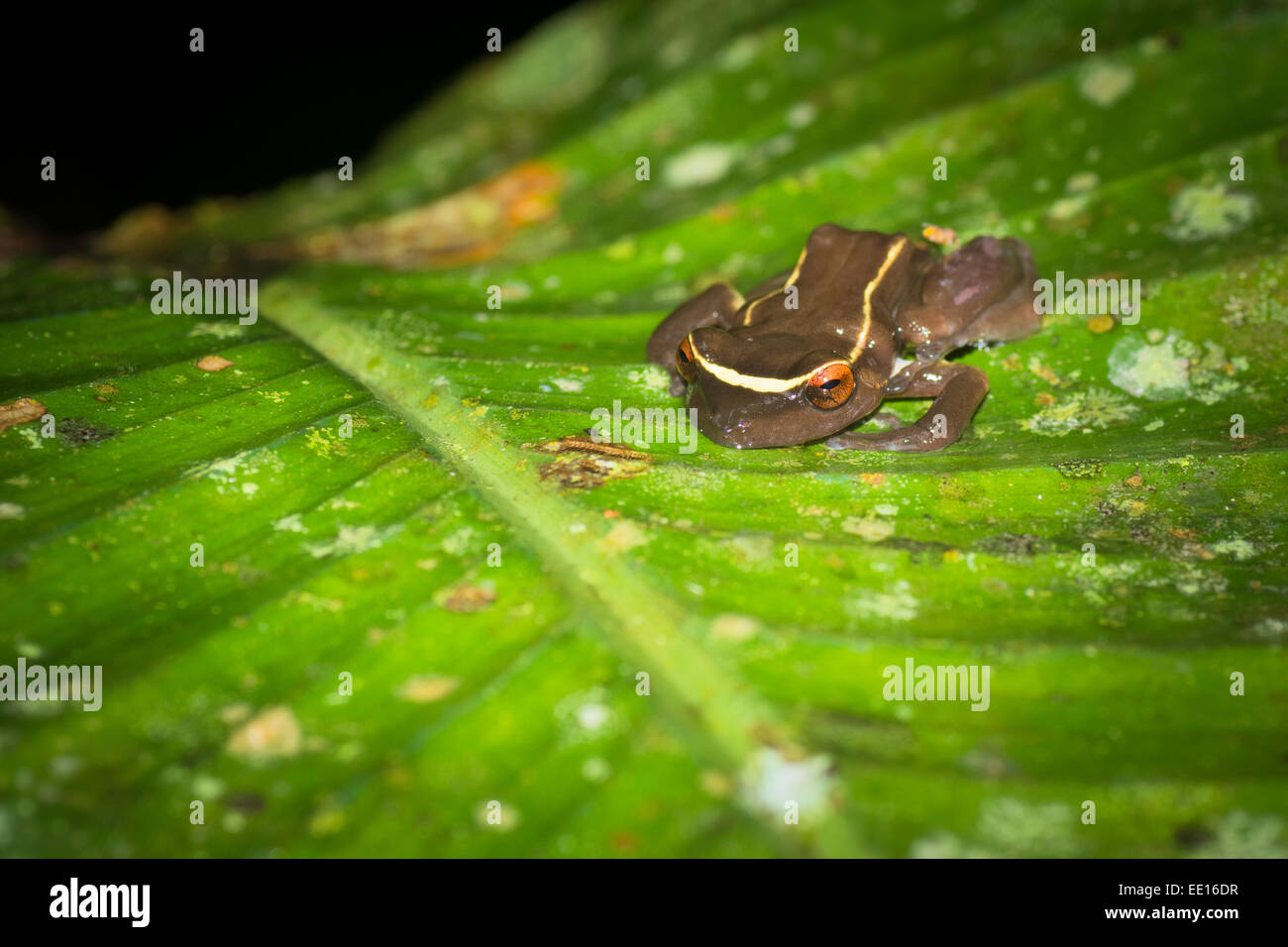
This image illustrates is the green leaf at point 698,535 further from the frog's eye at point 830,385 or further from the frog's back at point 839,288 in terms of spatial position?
the frog's back at point 839,288

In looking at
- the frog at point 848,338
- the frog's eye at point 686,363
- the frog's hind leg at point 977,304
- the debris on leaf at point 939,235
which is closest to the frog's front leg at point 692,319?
the frog at point 848,338

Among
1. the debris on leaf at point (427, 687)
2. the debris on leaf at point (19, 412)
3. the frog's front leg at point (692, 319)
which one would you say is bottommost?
the debris on leaf at point (427, 687)

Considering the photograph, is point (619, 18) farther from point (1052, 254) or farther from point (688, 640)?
point (688, 640)

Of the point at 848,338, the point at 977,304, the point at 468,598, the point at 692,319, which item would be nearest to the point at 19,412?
the point at 468,598

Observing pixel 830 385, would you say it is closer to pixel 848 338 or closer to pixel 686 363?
pixel 848 338

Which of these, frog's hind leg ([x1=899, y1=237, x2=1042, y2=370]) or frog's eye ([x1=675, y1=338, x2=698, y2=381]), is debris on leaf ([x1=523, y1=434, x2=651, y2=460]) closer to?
frog's eye ([x1=675, y1=338, x2=698, y2=381])
